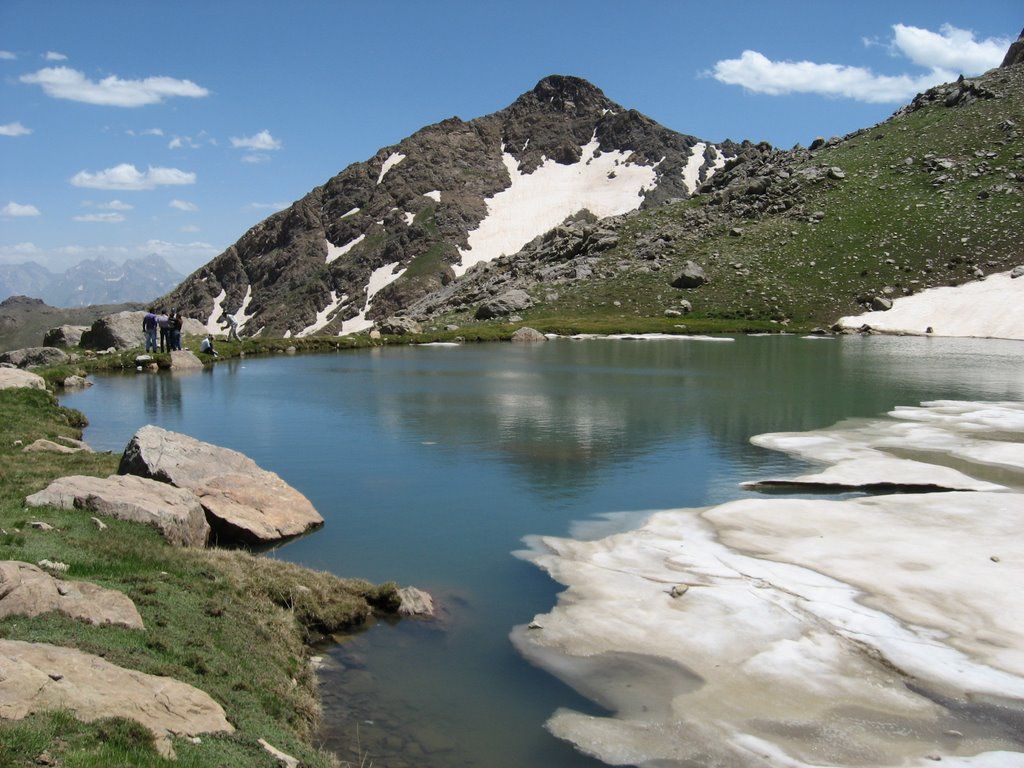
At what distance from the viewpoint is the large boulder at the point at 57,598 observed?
37.7ft

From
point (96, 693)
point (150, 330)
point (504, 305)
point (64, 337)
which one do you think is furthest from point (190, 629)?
point (504, 305)

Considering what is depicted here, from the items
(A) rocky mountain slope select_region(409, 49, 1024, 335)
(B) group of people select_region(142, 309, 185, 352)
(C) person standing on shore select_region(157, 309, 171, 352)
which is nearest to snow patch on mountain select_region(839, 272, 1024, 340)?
(A) rocky mountain slope select_region(409, 49, 1024, 335)

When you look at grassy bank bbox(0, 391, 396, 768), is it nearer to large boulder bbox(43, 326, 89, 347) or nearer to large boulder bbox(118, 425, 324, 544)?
large boulder bbox(118, 425, 324, 544)

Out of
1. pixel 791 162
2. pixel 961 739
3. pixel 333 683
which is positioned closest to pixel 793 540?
pixel 961 739

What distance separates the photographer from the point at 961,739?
1238 centimetres

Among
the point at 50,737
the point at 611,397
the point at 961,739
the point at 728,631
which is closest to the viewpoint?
the point at 50,737

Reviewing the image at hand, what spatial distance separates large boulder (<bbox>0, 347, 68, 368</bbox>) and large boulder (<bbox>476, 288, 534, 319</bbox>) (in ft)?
213

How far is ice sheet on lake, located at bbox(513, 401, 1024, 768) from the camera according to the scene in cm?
1257

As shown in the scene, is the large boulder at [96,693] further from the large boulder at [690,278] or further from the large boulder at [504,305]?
the large boulder at [690,278]

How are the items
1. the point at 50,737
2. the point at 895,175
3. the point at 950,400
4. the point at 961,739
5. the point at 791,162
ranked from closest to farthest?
the point at 50,737 < the point at 961,739 < the point at 950,400 < the point at 895,175 < the point at 791,162

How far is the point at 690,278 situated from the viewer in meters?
125

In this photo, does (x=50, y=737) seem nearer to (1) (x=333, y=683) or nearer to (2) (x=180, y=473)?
(1) (x=333, y=683)

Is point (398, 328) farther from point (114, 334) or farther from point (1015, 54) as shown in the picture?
point (1015, 54)

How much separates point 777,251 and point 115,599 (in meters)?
130
